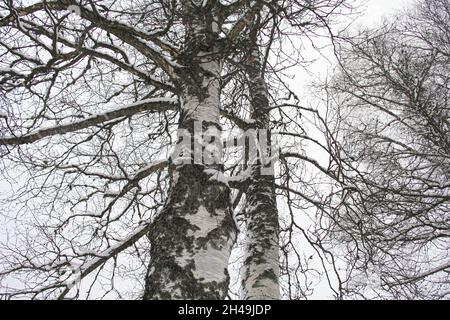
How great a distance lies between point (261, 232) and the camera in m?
3.35

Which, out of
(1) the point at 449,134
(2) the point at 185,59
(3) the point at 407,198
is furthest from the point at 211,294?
(1) the point at 449,134

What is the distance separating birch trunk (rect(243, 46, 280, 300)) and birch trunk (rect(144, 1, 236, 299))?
555 mm

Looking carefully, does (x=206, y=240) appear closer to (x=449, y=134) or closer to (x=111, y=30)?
(x=111, y=30)

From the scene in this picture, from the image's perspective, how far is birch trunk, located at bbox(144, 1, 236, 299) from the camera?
5.64 feet

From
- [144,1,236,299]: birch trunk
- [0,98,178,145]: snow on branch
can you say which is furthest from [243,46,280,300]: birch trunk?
[0,98,178,145]: snow on branch

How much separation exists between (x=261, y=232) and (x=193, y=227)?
5.14 feet

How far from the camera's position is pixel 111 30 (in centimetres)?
261

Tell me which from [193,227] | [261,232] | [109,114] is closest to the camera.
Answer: [193,227]

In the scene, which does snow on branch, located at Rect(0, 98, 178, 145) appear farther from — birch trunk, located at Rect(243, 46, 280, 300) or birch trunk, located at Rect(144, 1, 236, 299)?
birch trunk, located at Rect(243, 46, 280, 300)

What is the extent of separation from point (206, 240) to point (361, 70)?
602 centimetres

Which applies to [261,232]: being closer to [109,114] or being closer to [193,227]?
[193,227]

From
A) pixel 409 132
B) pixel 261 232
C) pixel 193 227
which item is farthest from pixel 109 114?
pixel 409 132

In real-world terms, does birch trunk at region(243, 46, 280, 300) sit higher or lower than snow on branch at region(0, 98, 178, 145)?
lower

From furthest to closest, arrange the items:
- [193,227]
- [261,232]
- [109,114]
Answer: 1. [261,232]
2. [109,114]
3. [193,227]
